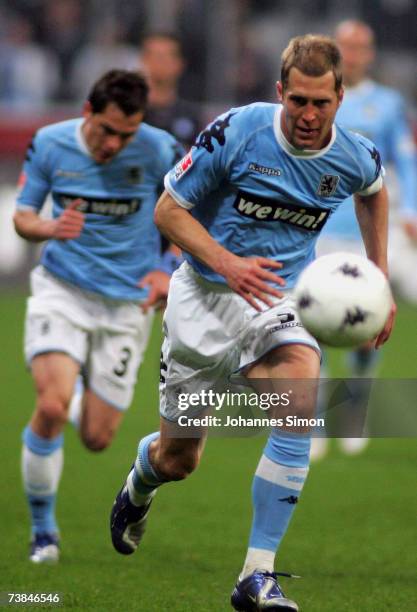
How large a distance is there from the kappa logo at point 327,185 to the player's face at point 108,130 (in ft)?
5.70

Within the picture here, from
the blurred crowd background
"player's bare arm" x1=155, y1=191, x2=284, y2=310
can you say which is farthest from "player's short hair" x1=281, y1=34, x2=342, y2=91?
the blurred crowd background

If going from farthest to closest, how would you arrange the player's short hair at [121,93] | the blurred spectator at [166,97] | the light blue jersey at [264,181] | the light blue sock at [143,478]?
the blurred spectator at [166,97], the player's short hair at [121,93], the light blue sock at [143,478], the light blue jersey at [264,181]

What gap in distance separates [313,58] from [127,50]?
1212 centimetres

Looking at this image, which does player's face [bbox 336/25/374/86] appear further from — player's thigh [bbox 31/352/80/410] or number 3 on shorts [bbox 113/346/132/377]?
player's thigh [bbox 31/352/80/410]

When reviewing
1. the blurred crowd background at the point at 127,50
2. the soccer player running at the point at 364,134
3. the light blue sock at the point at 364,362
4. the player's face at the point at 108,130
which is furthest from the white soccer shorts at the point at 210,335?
the blurred crowd background at the point at 127,50

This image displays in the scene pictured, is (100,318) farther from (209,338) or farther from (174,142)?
(209,338)

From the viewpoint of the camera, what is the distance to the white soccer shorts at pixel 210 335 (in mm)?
5191

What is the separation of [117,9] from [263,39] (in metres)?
2.11

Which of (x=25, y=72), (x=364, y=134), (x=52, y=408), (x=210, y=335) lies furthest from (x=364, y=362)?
(x=25, y=72)

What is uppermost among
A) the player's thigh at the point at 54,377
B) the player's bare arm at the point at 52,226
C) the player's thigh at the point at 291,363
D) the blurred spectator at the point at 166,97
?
the player's thigh at the point at 291,363

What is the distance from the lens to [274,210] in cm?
516

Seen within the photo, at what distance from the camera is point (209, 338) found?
5367 millimetres

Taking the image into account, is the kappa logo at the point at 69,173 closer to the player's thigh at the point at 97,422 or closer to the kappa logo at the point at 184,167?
the player's thigh at the point at 97,422

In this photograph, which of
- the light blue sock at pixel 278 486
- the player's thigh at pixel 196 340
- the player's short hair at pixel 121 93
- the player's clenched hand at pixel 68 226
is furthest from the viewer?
the player's short hair at pixel 121 93
